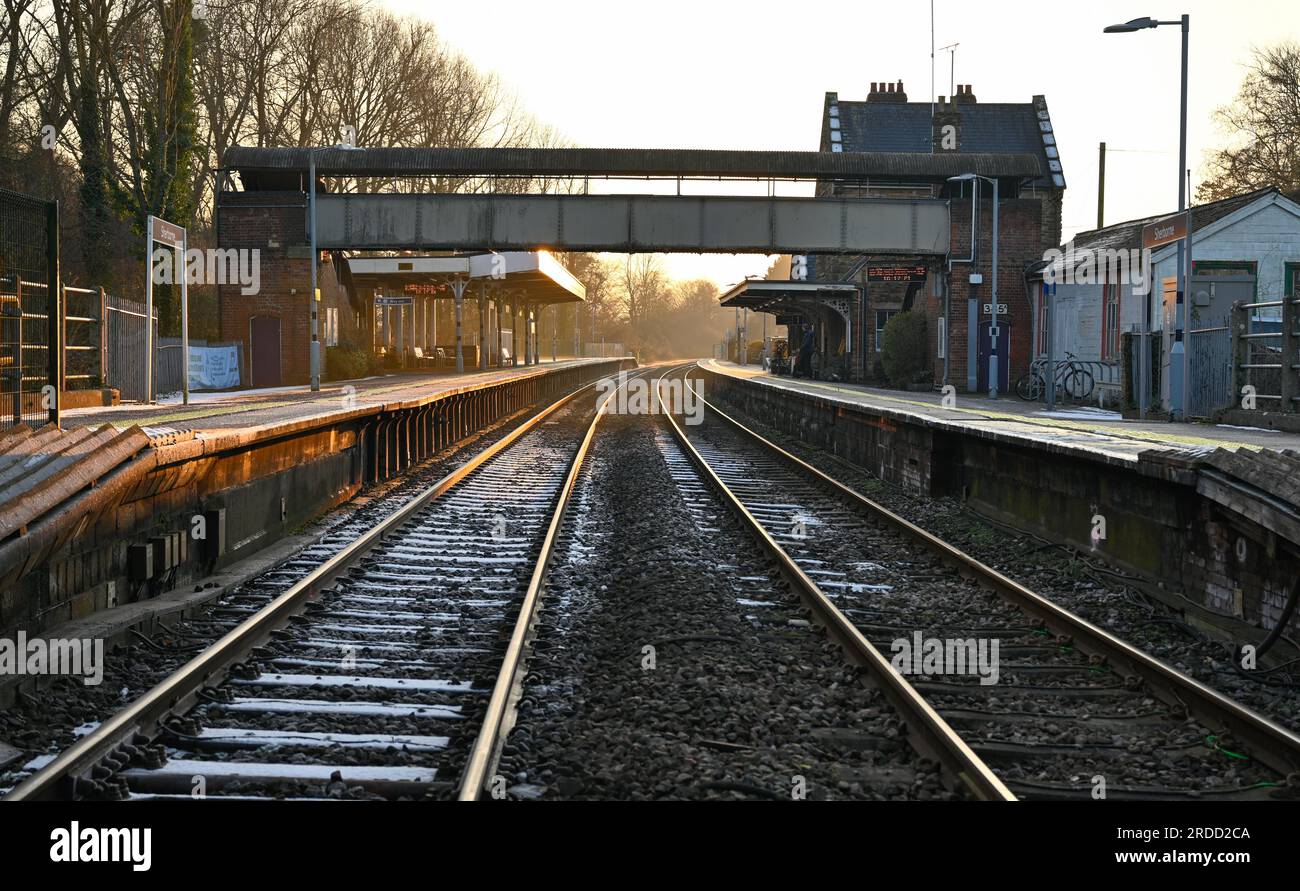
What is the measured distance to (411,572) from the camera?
1024cm

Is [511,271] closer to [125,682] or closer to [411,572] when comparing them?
[411,572]

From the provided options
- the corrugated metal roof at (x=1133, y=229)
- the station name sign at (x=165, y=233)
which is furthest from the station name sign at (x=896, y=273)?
the station name sign at (x=165, y=233)

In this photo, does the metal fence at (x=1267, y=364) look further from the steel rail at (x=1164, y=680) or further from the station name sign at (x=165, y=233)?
the station name sign at (x=165, y=233)

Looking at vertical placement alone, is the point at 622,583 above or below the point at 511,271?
below

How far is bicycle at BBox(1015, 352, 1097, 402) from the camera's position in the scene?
30.5 metres

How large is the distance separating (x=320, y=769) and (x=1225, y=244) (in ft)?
84.6

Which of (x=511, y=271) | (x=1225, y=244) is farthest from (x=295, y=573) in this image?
(x=511, y=271)

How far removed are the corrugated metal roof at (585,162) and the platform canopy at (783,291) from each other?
8.58 metres

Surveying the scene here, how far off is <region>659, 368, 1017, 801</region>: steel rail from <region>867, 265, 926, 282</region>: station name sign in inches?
1116

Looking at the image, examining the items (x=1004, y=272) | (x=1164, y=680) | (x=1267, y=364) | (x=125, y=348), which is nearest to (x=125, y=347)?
(x=125, y=348)

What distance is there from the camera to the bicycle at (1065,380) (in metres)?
30.5

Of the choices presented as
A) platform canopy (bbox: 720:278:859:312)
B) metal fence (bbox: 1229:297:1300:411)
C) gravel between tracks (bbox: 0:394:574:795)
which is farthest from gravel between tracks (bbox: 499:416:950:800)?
platform canopy (bbox: 720:278:859:312)

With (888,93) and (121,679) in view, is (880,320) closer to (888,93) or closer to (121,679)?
(888,93)

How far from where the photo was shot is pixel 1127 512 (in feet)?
33.8
